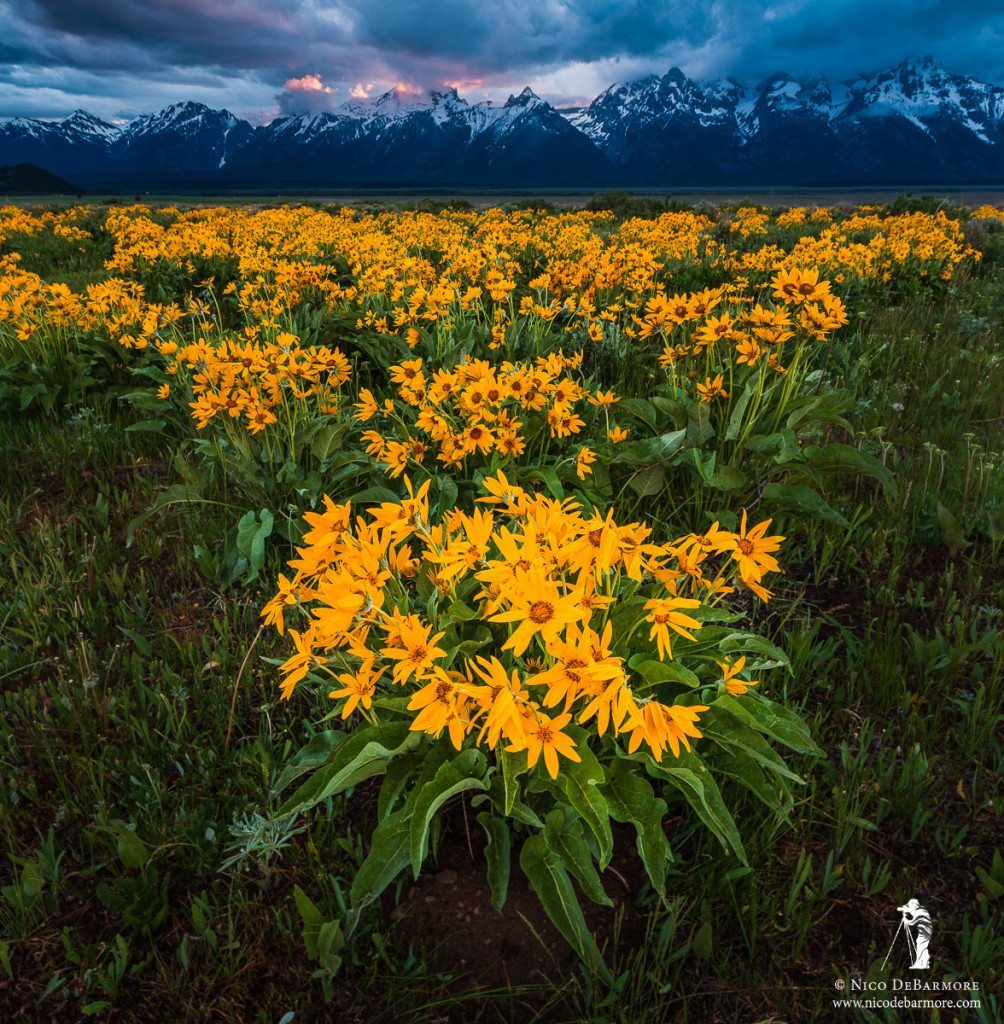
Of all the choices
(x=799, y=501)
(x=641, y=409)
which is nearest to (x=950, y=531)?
(x=799, y=501)

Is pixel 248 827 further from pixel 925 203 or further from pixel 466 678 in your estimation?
pixel 925 203

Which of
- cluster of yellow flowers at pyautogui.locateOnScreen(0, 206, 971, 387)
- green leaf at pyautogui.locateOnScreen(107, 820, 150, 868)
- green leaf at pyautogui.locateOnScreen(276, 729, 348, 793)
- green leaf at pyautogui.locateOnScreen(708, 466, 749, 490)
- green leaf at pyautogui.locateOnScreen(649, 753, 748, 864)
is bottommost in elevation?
green leaf at pyautogui.locateOnScreen(107, 820, 150, 868)

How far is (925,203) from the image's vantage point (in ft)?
75.0

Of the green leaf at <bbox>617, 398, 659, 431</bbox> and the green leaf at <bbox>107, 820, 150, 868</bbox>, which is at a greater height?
the green leaf at <bbox>617, 398, 659, 431</bbox>

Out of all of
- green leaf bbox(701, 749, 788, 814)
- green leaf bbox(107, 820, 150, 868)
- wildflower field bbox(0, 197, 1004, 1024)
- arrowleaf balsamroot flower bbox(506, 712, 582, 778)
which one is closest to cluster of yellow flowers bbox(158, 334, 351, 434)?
wildflower field bbox(0, 197, 1004, 1024)

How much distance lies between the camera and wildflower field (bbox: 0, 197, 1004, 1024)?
4.62 ft

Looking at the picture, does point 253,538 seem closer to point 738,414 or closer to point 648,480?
point 648,480

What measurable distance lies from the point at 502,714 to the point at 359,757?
463 mm

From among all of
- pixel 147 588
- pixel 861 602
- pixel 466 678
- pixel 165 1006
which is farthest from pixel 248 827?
pixel 861 602

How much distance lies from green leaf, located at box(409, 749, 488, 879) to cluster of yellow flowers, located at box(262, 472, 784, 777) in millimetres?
65

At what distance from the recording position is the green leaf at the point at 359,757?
1.50 metres

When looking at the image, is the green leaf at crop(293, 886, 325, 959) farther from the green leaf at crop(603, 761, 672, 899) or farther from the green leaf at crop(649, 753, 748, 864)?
the green leaf at crop(649, 753, 748, 864)

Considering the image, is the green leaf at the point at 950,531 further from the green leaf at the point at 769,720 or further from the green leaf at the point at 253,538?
the green leaf at the point at 253,538

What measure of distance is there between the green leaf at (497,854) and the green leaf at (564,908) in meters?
0.07
